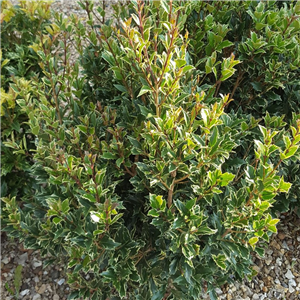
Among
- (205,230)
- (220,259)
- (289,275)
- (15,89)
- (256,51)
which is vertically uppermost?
(256,51)

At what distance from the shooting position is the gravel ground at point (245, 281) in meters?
2.64

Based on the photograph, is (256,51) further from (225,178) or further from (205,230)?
(205,230)

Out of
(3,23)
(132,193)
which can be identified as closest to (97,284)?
(132,193)

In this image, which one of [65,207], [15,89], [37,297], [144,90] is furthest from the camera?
[37,297]

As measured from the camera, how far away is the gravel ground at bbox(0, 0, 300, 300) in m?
2.64

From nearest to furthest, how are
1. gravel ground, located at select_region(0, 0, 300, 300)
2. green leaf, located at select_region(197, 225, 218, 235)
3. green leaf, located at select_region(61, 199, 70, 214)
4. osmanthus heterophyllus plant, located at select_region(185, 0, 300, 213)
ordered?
green leaf, located at select_region(197, 225, 218, 235) → green leaf, located at select_region(61, 199, 70, 214) → osmanthus heterophyllus plant, located at select_region(185, 0, 300, 213) → gravel ground, located at select_region(0, 0, 300, 300)

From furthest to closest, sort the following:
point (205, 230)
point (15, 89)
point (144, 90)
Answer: point (15, 89)
point (205, 230)
point (144, 90)

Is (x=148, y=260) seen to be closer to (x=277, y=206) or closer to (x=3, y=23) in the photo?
(x=277, y=206)

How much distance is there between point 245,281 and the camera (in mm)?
2713

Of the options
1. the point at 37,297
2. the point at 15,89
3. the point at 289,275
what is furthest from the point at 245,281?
the point at 15,89

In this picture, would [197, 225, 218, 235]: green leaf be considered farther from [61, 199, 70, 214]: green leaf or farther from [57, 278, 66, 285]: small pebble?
[57, 278, 66, 285]: small pebble

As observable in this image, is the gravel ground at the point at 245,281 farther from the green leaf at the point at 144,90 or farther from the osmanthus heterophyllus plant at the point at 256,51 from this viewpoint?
the green leaf at the point at 144,90

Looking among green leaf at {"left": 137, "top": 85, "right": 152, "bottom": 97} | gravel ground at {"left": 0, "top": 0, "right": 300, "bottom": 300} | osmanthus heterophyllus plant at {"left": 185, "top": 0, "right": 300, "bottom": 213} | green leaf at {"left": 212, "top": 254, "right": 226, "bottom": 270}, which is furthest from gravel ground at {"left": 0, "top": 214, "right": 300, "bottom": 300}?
green leaf at {"left": 137, "top": 85, "right": 152, "bottom": 97}

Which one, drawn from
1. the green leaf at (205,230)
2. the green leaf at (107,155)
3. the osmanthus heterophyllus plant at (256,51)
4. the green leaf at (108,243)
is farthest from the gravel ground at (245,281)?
the green leaf at (107,155)
